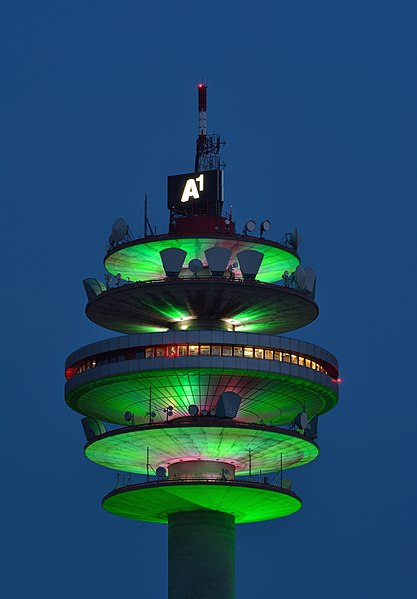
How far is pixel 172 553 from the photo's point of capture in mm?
95062

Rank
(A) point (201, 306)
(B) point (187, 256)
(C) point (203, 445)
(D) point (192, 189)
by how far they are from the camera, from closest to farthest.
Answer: (C) point (203, 445), (A) point (201, 306), (B) point (187, 256), (D) point (192, 189)

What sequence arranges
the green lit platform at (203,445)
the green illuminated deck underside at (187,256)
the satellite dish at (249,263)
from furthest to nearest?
the green illuminated deck underside at (187,256) → the satellite dish at (249,263) → the green lit platform at (203,445)

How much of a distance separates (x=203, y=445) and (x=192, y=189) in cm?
1764

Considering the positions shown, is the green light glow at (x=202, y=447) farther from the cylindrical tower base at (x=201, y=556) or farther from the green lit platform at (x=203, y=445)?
the cylindrical tower base at (x=201, y=556)

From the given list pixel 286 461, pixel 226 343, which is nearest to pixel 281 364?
pixel 226 343

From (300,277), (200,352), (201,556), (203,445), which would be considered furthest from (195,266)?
(201,556)

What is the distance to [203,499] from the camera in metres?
92.8

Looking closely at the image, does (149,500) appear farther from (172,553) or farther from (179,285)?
(179,285)

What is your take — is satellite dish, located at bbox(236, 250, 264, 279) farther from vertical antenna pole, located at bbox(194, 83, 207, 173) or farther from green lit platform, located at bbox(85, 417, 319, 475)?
vertical antenna pole, located at bbox(194, 83, 207, 173)

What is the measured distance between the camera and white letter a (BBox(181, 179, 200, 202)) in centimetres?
9862

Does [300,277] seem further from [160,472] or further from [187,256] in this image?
[160,472]

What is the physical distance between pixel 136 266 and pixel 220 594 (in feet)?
73.0

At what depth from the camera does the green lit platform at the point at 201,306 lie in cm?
9200

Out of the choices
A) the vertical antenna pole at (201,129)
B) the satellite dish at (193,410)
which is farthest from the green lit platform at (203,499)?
the vertical antenna pole at (201,129)
